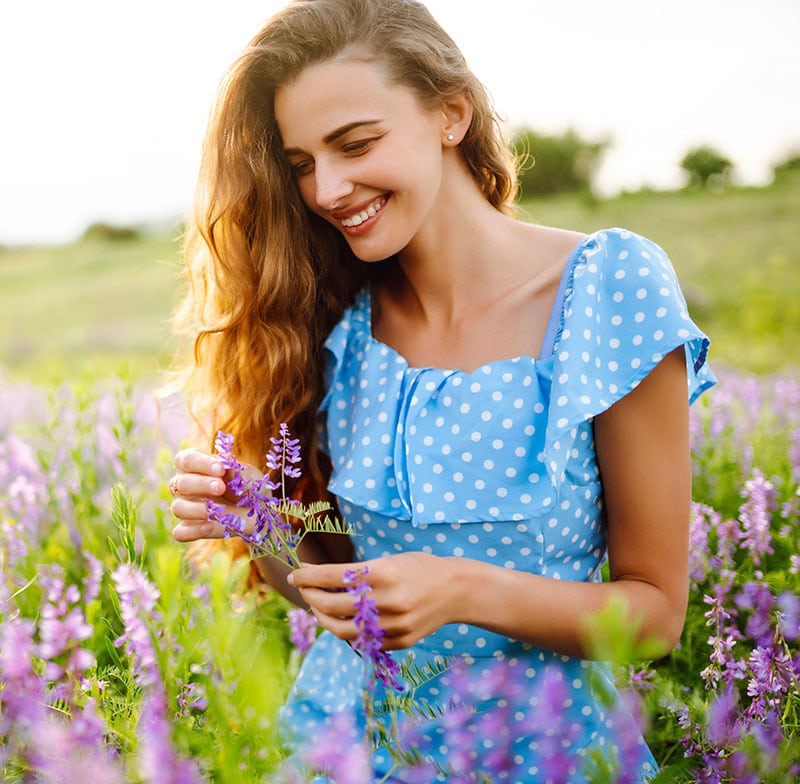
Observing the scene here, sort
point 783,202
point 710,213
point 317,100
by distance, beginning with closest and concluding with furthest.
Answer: point 317,100, point 783,202, point 710,213

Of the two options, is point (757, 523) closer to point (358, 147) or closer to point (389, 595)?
point (389, 595)

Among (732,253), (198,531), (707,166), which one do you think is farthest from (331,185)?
(707,166)

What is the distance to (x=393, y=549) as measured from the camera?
1920mm

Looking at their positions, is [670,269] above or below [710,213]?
above

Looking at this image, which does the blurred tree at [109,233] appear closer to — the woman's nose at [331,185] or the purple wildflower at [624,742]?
the woman's nose at [331,185]

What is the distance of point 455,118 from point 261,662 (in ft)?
5.23

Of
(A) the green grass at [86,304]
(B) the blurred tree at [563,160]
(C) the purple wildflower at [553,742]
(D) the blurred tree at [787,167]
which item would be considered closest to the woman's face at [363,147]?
(C) the purple wildflower at [553,742]

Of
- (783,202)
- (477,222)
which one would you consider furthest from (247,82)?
(783,202)

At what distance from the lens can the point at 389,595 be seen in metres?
1.17

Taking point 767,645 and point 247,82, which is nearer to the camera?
point 767,645

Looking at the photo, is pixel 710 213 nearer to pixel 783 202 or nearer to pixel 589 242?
pixel 783 202

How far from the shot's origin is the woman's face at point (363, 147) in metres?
1.79

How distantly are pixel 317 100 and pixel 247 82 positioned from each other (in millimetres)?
233

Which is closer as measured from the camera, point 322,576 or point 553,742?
point 553,742
